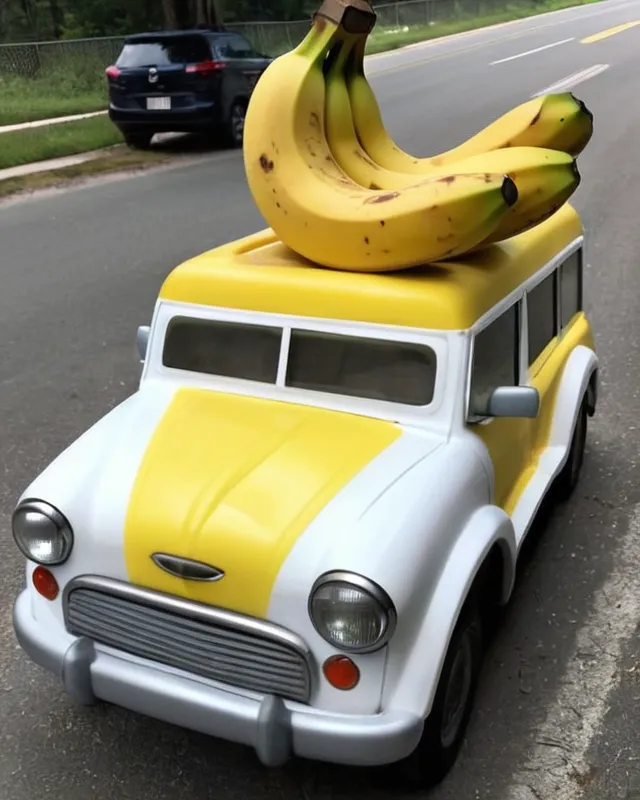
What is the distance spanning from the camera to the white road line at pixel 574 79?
19047 mm

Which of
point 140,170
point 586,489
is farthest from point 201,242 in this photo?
point 586,489

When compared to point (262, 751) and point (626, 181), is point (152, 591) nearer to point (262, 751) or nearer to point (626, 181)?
point (262, 751)

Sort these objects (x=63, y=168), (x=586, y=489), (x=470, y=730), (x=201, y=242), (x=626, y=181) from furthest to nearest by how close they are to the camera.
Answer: (x=63, y=168)
(x=626, y=181)
(x=201, y=242)
(x=586, y=489)
(x=470, y=730)

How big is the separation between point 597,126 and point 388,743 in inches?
585

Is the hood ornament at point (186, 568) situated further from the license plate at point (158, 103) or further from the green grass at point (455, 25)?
the green grass at point (455, 25)

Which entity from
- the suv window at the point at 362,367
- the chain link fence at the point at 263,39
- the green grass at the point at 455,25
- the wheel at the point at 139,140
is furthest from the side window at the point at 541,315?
the green grass at the point at 455,25

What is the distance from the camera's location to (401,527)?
2.75m

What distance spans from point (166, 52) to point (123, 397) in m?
10.3

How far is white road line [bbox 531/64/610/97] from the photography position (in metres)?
19.0

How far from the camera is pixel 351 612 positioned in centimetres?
257

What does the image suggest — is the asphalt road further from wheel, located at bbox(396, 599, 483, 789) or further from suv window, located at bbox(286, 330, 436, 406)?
suv window, located at bbox(286, 330, 436, 406)

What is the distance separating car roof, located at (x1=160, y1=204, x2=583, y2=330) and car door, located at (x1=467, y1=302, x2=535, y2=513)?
0.42 ft

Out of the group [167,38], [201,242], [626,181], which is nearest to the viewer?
[201,242]

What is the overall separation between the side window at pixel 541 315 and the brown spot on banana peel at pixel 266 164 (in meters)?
1.22
